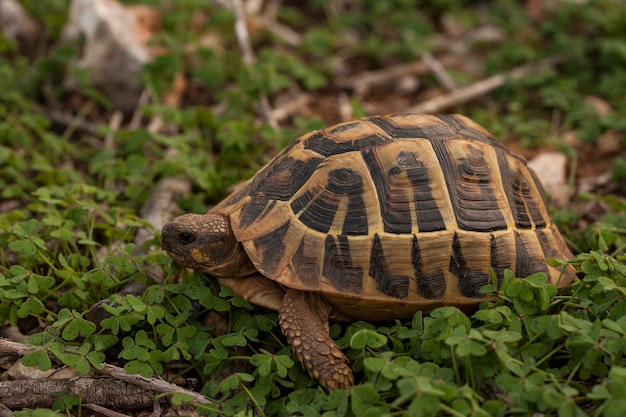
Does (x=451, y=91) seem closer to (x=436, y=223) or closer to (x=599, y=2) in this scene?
(x=599, y=2)

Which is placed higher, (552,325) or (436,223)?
(436,223)

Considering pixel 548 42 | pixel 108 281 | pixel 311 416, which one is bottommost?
pixel 311 416

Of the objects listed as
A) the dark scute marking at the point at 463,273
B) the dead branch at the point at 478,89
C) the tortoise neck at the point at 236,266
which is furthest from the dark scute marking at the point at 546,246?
the dead branch at the point at 478,89

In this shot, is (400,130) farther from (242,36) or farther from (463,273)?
(242,36)

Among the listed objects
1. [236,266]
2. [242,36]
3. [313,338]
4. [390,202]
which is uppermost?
[242,36]

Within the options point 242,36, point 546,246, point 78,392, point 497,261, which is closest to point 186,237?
point 78,392

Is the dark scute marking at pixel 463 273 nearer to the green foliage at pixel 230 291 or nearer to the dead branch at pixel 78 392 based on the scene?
the green foliage at pixel 230 291

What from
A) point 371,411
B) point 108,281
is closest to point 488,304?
point 371,411
